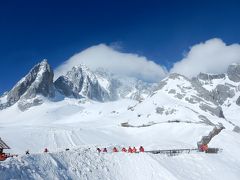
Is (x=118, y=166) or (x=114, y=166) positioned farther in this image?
(x=118, y=166)

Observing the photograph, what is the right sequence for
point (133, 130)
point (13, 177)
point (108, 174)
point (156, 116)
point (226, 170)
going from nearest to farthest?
1. point (13, 177)
2. point (108, 174)
3. point (226, 170)
4. point (133, 130)
5. point (156, 116)

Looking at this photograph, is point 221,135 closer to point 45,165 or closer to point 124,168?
point 124,168

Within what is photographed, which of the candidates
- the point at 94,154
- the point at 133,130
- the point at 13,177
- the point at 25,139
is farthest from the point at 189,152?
the point at 133,130

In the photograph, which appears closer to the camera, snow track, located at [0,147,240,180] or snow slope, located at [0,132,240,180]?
snow track, located at [0,147,240,180]

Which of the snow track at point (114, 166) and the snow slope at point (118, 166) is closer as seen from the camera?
the snow track at point (114, 166)

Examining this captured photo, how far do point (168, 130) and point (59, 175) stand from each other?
85254 millimetres

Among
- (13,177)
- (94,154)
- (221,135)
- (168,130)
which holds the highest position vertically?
(168,130)

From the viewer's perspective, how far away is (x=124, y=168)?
41.1m

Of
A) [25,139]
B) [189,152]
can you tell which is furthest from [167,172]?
[25,139]

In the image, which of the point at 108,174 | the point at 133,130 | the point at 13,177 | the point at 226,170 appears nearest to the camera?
the point at 13,177

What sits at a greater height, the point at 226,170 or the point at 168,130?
the point at 168,130

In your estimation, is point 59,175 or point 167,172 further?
point 167,172

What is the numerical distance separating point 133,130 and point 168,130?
1213cm

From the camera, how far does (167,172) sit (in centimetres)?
4100
